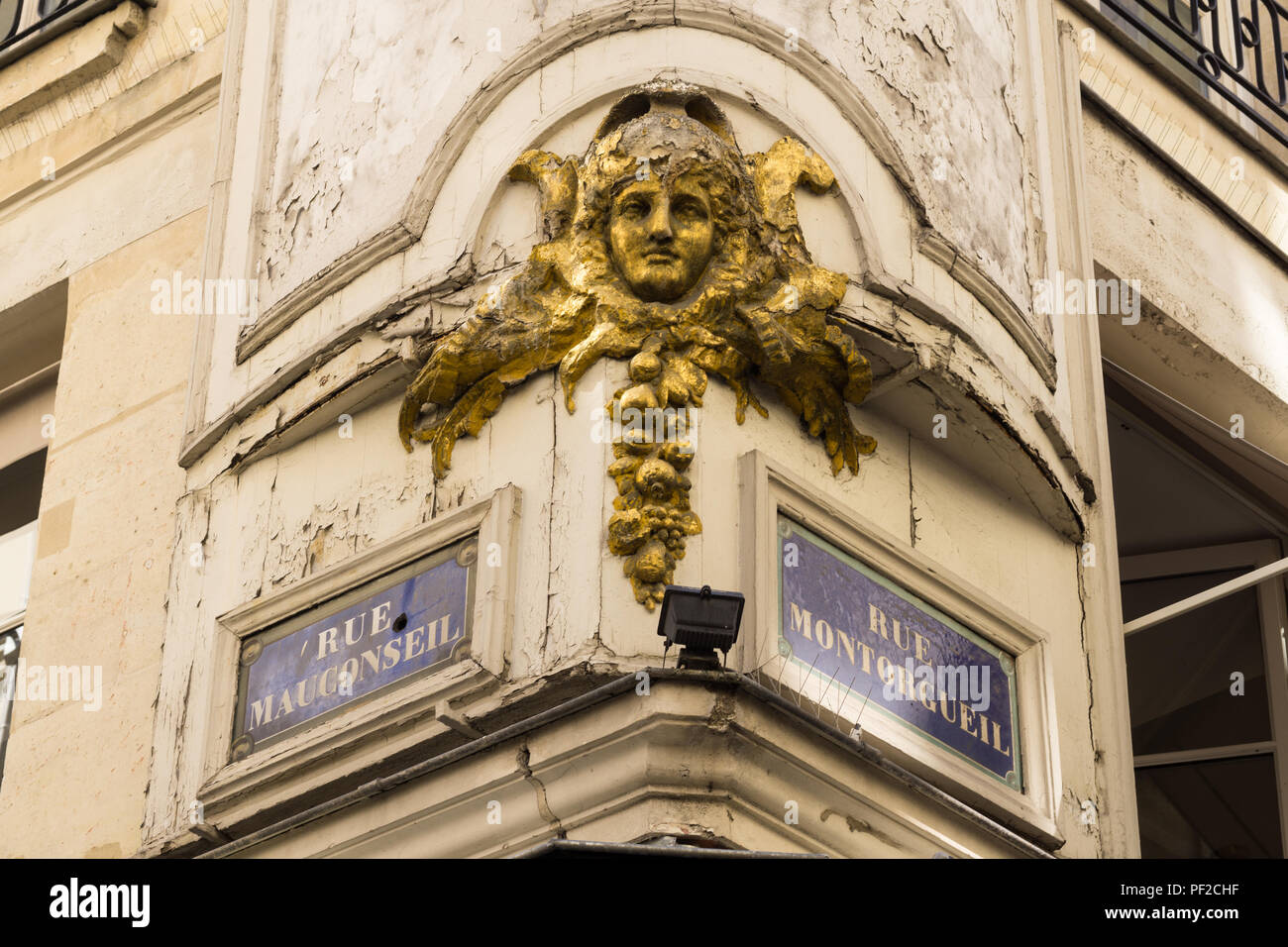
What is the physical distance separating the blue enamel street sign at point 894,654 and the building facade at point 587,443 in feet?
0.05

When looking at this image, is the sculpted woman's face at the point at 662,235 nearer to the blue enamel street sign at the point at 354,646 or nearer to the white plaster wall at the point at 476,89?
the white plaster wall at the point at 476,89

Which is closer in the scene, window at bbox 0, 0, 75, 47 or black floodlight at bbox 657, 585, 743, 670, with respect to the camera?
black floodlight at bbox 657, 585, 743, 670

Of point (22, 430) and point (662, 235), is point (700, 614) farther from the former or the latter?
point (22, 430)

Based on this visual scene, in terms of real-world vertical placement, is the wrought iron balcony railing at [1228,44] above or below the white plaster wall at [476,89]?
above

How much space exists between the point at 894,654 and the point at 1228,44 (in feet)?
17.9

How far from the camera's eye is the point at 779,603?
7.38 metres

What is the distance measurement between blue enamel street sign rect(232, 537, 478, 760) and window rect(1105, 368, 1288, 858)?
164 inches

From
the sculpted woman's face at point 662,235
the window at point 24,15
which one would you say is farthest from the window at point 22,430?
the sculpted woman's face at point 662,235

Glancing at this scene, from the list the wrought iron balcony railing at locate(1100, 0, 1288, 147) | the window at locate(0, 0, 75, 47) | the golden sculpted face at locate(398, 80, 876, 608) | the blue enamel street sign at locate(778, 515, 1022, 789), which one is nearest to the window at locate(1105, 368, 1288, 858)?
the wrought iron balcony railing at locate(1100, 0, 1288, 147)

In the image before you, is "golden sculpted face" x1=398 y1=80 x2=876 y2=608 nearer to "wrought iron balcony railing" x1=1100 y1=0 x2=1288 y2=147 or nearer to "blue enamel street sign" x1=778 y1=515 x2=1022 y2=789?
"blue enamel street sign" x1=778 y1=515 x2=1022 y2=789

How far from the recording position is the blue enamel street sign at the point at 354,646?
756cm

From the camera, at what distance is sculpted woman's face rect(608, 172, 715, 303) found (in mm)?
7766

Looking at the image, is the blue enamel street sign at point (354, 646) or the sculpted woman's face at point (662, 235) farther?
the sculpted woman's face at point (662, 235)
